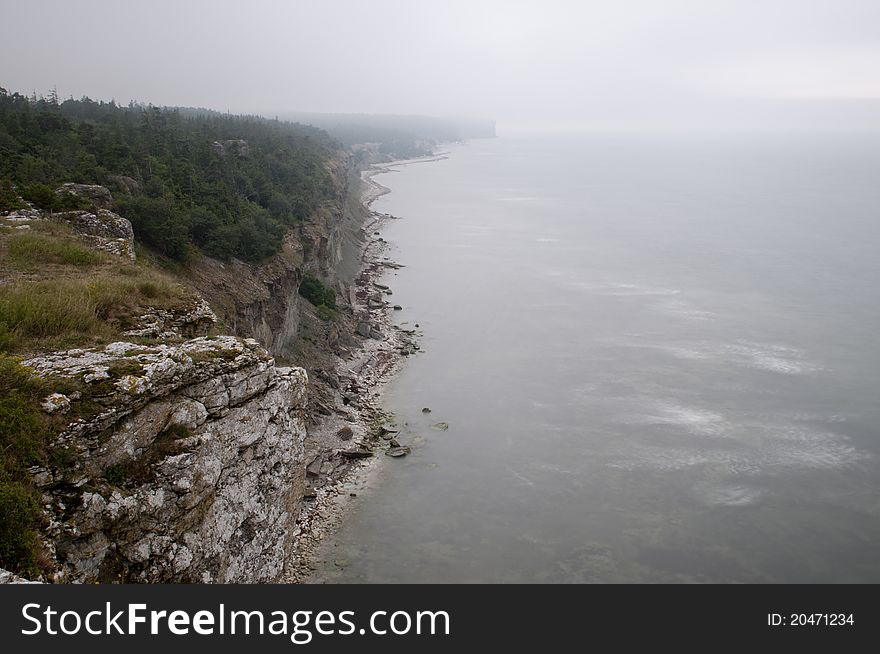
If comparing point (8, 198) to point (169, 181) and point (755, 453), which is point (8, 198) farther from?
point (755, 453)

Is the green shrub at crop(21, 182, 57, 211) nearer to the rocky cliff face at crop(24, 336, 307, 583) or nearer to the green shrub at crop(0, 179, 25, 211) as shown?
the green shrub at crop(0, 179, 25, 211)

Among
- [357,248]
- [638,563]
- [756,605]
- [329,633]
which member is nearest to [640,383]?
[638,563]

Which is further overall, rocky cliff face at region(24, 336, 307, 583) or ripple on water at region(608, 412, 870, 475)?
ripple on water at region(608, 412, 870, 475)

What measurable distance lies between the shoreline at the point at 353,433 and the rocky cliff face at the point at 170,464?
884 cm

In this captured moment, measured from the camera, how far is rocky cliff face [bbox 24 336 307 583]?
10.9 meters

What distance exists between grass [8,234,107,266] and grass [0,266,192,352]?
6.44ft

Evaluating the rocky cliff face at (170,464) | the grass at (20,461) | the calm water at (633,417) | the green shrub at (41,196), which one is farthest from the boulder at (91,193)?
the calm water at (633,417)

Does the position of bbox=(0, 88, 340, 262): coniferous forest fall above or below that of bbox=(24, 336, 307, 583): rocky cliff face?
above

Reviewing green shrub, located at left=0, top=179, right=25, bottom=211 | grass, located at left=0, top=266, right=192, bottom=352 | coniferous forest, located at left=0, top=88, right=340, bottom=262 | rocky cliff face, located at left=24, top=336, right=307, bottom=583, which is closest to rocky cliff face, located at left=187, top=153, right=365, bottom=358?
coniferous forest, located at left=0, top=88, right=340, bottom=262

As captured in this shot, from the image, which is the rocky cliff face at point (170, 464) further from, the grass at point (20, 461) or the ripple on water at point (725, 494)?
the ripple on water at point (725, 494)

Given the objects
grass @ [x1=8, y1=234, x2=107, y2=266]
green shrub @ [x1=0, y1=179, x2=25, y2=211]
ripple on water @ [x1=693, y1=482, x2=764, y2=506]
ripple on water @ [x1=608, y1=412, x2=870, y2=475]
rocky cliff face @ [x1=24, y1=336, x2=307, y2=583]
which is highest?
green shrub @ [x1=0, y1=179, x2=25, y2=211]

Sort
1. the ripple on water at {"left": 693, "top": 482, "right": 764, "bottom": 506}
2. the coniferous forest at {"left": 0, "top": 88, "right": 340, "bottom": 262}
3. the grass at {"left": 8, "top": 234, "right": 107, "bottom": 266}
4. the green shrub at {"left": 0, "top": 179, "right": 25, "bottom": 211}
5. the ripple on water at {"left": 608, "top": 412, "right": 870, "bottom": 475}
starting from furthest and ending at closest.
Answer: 1. the ripple on water at {"left": 608, "top": 412, "right": 870, "bottom": 475}
2. the coniferous forest at {"left": 0, "top": 88, "right": 340, "bottom": 262}
3. the ripple on water at {"left": 693, "top": 482, "right": 764, "bottom": 506}
4. the green shrub at {"left": 0, "top": 179, "right": 25, "bottom": 211}
5. the grass at {"left": 8, "top": 234, "right": 107, "bottom": 266}

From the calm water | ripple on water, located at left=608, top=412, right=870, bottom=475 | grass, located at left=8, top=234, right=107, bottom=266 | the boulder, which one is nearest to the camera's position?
grass, located at left=8, top=234, right=107, bottom=266

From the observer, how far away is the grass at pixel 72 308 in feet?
41.9
